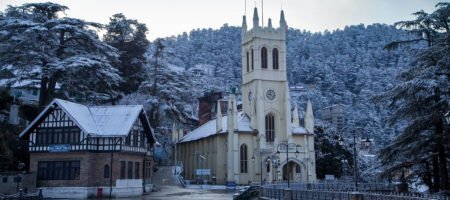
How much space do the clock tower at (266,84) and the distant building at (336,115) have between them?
206 ft

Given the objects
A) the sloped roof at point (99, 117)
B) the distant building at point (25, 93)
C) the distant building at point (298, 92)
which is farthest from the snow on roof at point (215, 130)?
the distant building at point (298, 92)

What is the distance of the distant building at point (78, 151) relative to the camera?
40156 mm

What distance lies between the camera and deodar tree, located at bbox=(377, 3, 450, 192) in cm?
2414

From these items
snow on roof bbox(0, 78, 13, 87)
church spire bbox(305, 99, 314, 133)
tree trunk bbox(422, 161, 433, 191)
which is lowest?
tree trunk bbox(422, 161, 433, 191)

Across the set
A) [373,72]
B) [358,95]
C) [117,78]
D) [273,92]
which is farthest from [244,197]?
[373,72]

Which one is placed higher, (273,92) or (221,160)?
(273,92)

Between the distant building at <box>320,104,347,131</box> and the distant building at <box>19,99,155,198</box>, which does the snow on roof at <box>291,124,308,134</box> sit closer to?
the distant building at <box>19,99,155,198</box>

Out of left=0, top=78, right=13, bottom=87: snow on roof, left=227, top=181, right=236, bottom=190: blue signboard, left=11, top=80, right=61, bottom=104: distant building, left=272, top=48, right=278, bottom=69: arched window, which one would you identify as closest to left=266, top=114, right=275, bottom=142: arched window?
left=272, top=48, right=278, bottom=69: arched window

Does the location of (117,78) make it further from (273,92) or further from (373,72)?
(373,72)

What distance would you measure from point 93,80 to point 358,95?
131 meters

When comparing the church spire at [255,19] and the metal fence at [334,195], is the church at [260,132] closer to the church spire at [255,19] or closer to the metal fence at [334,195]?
the church spire at [255,19]

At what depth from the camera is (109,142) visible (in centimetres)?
4119

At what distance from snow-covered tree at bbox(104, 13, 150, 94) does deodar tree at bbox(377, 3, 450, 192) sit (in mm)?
43030

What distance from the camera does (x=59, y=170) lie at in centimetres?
4078
